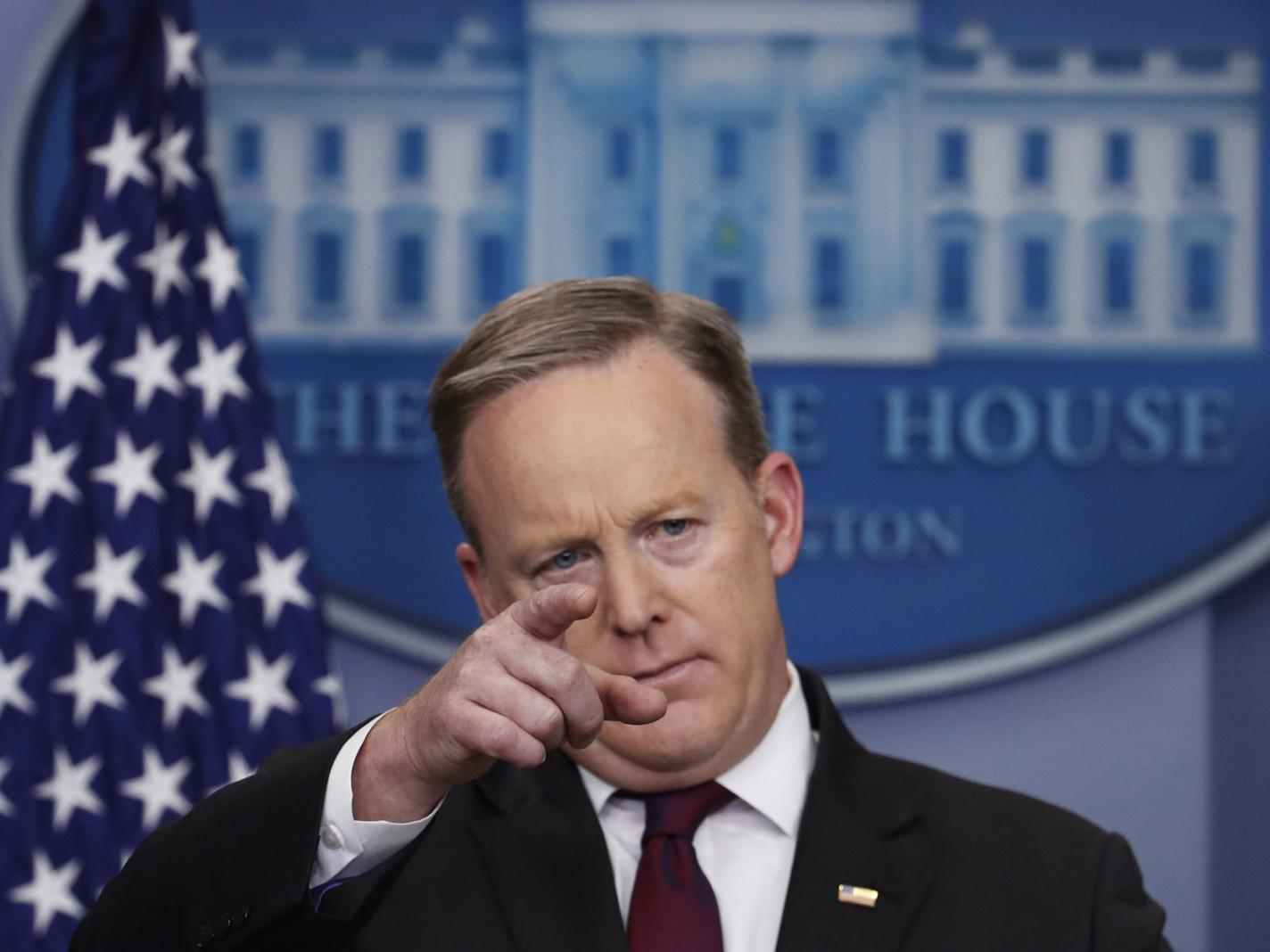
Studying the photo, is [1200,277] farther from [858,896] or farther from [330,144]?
[858,896]

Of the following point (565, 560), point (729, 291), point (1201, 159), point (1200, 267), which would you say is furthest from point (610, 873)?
point (1201, 159)

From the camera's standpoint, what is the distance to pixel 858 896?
1.65 meters

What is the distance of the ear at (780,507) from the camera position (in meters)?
1.86

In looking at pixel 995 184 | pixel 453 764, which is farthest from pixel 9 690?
pixel 995 184

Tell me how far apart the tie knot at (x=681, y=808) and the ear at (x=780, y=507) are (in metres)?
0.28

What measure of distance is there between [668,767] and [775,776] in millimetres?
123

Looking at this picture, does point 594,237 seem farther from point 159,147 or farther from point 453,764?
point 453,764

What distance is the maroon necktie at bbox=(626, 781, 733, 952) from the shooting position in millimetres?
1593

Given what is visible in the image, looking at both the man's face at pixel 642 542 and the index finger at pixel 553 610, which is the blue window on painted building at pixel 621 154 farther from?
the index finger at pixel 553 610

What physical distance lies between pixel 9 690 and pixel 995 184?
1.92 metres

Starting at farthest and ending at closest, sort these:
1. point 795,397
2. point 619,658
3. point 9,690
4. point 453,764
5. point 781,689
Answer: point 795,397
point 9,690
point 781,689
point 619,658
point 453,764

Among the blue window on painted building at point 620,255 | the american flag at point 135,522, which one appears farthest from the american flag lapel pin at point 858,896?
the blue window on painted building at point 620,255

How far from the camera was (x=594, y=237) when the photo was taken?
2963mm

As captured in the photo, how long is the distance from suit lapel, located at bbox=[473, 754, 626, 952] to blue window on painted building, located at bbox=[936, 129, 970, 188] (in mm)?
1612
